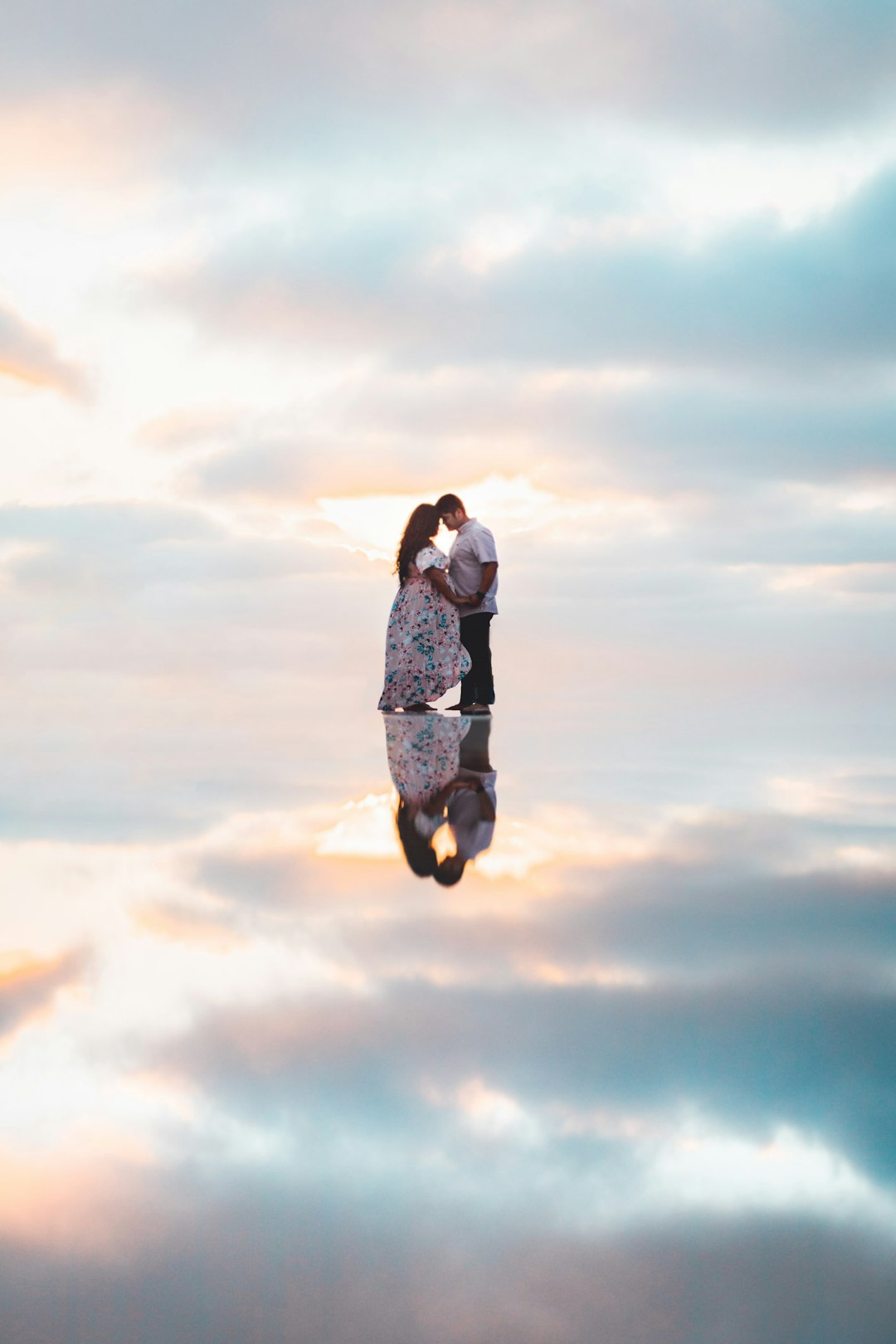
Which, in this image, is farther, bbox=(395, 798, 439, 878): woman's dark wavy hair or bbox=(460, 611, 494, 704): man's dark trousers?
bbox=(460, 611, 494, 704): man's dark trousers

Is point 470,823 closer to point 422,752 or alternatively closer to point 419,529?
point 422,752

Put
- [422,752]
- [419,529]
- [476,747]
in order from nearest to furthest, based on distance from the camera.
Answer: [422,752] → [476,747] → [419,529]

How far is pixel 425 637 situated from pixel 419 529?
3.33 ft

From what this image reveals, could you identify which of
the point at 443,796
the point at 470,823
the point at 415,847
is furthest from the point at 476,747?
the point at 415,847

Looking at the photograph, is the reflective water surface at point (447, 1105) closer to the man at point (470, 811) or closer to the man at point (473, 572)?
the man at point (470, 811)

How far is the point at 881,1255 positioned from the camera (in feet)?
5.45

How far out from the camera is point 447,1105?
2121 millimetres

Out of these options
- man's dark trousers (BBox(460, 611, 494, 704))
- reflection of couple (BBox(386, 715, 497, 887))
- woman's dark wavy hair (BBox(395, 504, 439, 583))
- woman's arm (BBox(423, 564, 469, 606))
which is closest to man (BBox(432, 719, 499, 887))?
reflection of couple (BBox(386, 715, 497, 887))

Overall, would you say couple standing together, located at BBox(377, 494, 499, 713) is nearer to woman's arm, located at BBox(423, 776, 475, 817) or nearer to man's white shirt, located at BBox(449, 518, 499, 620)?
man's white shirt, located at BBox(449, 518, 499, 620)

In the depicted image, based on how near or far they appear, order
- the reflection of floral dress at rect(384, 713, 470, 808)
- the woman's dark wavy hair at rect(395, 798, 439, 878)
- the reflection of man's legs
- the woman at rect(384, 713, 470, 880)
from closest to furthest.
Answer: the woman's dark wavy hair at rect(395, 798, 439, 878), the woman at rect(384, 713, 470, 880), the reflection of floral dress at rect(384, 713, 470, 808), the reflection of man's legs

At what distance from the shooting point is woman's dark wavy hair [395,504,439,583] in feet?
40.3

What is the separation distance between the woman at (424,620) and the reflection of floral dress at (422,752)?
1.39 feet

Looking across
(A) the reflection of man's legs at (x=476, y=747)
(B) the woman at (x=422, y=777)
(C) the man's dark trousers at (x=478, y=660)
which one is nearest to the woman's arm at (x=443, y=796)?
(B) the woman at (x=422, y=777)

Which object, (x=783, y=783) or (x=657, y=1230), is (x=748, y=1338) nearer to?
→ (x=657, y=1230)
